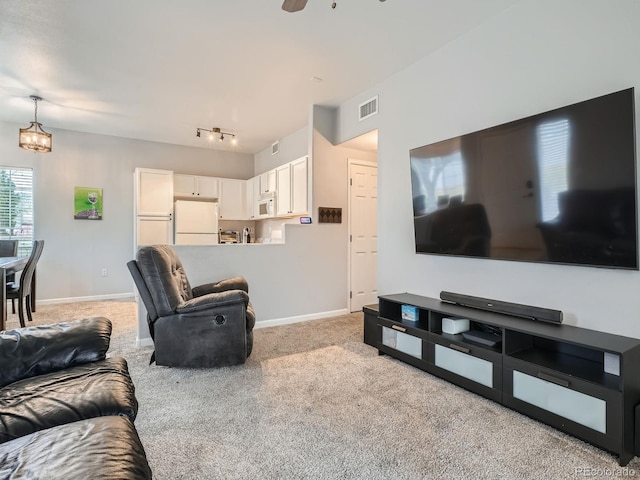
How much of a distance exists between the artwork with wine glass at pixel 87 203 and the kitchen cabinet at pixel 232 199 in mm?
1992

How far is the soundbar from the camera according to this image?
89.5 inches

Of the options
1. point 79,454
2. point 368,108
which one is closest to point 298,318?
point 368,108

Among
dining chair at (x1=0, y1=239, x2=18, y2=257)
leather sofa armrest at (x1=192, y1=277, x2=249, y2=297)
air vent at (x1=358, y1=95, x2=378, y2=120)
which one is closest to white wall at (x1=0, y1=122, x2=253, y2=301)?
dining chair at (x1=0, y1=239, x2=18, y2=257)

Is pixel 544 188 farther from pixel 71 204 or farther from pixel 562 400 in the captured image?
pixel 71 204

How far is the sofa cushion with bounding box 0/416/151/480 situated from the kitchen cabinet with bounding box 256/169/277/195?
468 centimetres

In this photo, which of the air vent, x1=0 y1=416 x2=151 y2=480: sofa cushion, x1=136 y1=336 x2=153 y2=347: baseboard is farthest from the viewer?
the air vent

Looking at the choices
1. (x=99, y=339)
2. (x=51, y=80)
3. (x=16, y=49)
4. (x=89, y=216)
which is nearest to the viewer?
(x=99, y=339)

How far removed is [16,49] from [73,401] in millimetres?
3474

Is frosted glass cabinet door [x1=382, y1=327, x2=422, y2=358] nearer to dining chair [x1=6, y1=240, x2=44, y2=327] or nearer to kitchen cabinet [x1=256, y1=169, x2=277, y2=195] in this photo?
kitchen cabinet [x1=256, y1=169, x2=277, y2=195]

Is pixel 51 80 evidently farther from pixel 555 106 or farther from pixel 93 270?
pixel 555 106

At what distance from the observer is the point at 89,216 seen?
225 inches

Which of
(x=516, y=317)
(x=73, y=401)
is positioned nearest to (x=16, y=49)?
(x=73, y=401)

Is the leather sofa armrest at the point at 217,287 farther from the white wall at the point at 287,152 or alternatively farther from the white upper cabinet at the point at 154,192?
the white upper cabinet at the point at 154,192

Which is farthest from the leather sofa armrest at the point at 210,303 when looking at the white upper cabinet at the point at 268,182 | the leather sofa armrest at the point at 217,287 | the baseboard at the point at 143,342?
the white upper cabinet at the point at 268,182
